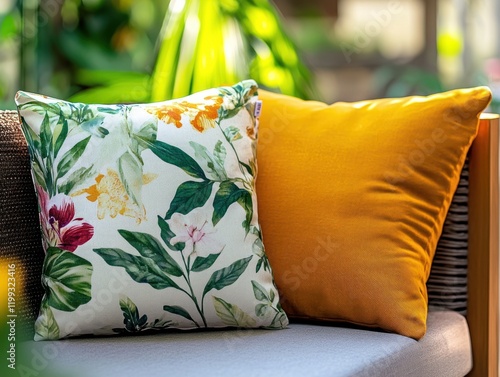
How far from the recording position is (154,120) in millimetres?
1353

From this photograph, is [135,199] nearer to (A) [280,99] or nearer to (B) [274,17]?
(A) [280,99]

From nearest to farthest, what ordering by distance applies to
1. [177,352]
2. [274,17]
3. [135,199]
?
[177,352] < [135,199] < [274,17]

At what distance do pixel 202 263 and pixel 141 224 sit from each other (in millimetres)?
120

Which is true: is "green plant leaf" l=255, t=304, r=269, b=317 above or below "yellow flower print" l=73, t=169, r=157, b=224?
below

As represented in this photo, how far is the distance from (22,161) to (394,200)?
67 centimetres

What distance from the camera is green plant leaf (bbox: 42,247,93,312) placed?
126 cm

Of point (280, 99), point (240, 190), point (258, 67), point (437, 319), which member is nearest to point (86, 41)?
point (258, 67)

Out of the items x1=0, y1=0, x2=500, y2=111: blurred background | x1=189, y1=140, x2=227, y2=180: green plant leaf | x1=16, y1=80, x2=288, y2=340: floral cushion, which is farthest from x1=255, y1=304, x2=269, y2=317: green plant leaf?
x1=0, y1=0, x2=500, y2=111: blurred background

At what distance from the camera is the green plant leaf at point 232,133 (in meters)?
1.38

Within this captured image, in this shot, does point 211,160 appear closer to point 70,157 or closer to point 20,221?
point 70,157

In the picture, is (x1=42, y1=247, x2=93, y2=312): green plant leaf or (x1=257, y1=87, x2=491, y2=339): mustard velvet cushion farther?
(x1=257, y1=87, x2=491, y2=339): mustard velvet cushion

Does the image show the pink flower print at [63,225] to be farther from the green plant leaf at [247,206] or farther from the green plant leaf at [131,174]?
the green plant leaf at [247,206]

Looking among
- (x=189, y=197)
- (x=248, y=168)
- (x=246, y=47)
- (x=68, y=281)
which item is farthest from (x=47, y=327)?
(x=246, y=47)

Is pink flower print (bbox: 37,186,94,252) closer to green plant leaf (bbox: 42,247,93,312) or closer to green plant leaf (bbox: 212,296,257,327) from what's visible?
green plant leaf (bbox: 42,247,93,312)
